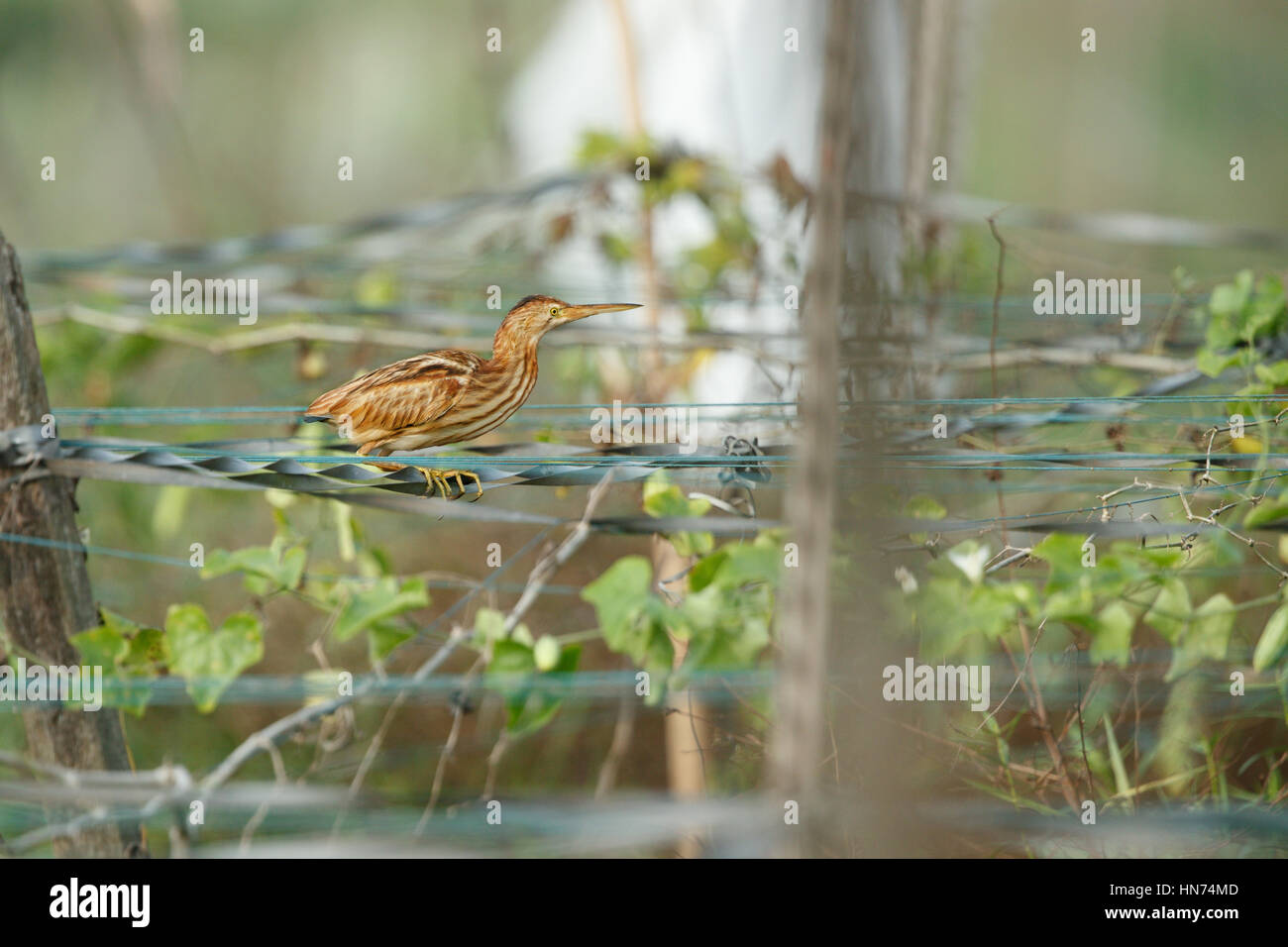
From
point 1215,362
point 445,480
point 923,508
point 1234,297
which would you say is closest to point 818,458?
point 923,508

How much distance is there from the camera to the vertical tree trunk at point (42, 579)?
200 cm

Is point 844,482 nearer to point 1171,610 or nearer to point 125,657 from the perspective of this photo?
point 1171,610

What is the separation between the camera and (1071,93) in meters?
12.3

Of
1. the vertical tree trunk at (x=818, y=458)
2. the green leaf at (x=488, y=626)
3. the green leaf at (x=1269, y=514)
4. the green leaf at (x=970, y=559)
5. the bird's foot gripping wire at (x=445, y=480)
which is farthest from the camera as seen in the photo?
the green leaf at (x=488, y=626)

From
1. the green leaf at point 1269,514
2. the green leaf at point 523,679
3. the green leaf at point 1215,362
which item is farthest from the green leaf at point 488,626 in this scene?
the green leaf at point 1215,362

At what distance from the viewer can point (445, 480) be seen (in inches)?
68.6

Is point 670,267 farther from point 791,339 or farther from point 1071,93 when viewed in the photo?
point 1071,93

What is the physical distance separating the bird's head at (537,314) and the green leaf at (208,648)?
75cm

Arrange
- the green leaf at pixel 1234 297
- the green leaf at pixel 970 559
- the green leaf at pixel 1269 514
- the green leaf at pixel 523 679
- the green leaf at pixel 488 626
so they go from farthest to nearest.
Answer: the green leaf at pixel 1234 297, the green leaf at pixel 488 626, the green leaf at pixel 523 679, the green leaf at pixel 970 559, the green leaf at pixel 1269 514

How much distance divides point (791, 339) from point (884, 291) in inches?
90.4

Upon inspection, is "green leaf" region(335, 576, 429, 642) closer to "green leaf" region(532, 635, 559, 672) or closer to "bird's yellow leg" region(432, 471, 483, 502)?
"green leaf" region(532, 635, 559, 672)

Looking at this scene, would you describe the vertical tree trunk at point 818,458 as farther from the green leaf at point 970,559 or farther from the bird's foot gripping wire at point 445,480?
the green leaf at point 970,559

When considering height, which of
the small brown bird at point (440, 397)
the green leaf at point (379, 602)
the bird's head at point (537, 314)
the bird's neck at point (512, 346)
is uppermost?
the bird's head at point (537, 314)
